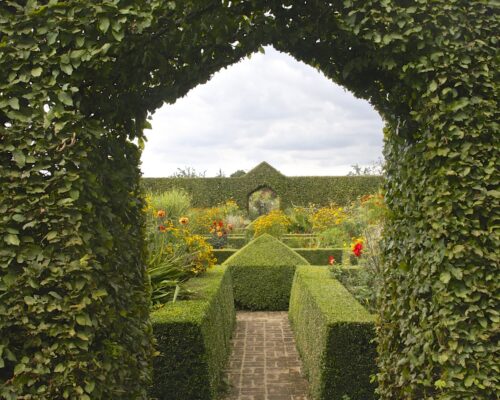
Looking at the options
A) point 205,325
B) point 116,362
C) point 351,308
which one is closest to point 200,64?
point 116,362

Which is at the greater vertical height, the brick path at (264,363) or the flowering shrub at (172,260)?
the flowering shrub at (172,260)

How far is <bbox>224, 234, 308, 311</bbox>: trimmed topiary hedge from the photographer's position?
29.7ft

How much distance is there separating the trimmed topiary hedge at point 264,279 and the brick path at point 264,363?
51cm

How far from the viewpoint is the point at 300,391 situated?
5465 mm

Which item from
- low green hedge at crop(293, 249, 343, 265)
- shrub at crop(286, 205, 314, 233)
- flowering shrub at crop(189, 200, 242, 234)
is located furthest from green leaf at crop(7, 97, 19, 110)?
shrub at crop(286, 205, 314, 233)

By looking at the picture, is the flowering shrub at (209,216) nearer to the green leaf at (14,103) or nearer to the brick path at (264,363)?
the brick path at (264,363)

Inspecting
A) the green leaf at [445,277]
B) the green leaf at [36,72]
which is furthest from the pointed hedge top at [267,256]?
the green leaf at [36,72]

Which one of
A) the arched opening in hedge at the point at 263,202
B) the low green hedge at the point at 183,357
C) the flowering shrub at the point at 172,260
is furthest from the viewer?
the arched opening in hedge at the point at 263,202

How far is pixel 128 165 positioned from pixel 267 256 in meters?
6.03

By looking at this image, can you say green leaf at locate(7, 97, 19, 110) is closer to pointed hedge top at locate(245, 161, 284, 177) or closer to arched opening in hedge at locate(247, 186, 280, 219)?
pointed hedge top at locate(245, 161, 284, 177)

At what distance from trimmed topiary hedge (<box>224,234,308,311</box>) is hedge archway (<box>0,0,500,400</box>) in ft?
18.2

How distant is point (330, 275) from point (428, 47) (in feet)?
15.7

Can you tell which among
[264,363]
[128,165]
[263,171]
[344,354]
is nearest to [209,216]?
[263,171]

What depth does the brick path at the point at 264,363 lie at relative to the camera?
5.43m
